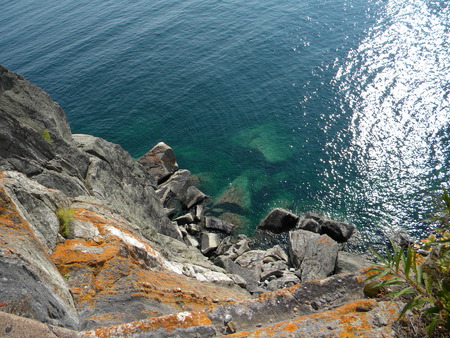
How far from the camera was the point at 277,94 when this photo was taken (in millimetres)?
51344

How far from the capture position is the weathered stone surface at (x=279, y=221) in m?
33.2

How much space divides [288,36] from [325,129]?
94.5 ft

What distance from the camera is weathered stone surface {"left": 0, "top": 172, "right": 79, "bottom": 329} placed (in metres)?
7.10

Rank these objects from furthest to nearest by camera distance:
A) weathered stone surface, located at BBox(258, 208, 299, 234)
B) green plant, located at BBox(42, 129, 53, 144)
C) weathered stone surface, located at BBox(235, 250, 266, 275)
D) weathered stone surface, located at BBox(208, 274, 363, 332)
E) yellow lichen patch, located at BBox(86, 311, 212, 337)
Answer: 1. weathered stone surface, located at BBox(258, 208, 299, 234)
2. weathered stone surface, located at BBox(235, 250, 266, 275)
3. green plant, located at BBox(42, 129, 53, 144)
4. weathered stone surface, located at BBox(208, 274, 363, 332)
5. yellow lichen patch, located at BBox(86, 311, 212, 337)

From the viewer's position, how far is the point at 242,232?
34.1m

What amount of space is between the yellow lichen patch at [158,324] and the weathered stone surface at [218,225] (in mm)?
24682

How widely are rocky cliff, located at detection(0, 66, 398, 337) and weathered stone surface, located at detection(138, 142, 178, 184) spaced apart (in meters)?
12.0

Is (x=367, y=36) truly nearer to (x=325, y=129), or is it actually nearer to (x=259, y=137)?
(x=325, y=129)

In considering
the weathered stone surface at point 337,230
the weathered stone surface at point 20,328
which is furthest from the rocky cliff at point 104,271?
the weathered stone surface at point 337,230

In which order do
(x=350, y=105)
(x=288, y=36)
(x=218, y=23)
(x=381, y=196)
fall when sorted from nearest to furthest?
(x=381, y=196)
(x=350, y=105)
(x=288, y=36)
(x=218, y=23)

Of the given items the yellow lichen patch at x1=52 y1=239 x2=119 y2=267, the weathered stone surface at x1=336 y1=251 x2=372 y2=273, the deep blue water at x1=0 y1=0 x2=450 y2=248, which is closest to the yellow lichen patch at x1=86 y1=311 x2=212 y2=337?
the yellow lichen patch at x1=52 y1=239 x2=119 y2=267

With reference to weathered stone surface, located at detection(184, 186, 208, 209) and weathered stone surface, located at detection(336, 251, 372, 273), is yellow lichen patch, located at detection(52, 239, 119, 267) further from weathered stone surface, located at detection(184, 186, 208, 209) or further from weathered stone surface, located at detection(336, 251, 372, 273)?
weathered stone surface, located at detection(184, 186, 208, 209)

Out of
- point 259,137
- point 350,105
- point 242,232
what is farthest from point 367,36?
point 242,232

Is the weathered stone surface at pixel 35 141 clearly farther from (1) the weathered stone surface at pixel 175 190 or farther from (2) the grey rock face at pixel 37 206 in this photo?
(1) the weathered stone surface at pixel 175 190
